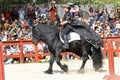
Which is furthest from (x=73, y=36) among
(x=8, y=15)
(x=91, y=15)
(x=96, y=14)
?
(x=96, y=14)

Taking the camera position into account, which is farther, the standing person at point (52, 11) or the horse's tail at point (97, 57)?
the standing person at point (52, 11)

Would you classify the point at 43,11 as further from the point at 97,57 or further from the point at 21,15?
the point at 97,57

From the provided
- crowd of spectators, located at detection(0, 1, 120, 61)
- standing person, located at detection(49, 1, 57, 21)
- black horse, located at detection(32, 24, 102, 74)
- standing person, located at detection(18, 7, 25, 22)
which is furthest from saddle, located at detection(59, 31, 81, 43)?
standing person, located at detection(18, 7, 25, 22)

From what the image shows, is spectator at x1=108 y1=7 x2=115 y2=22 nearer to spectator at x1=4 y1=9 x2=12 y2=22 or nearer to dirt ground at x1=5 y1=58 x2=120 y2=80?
spectator at x1=4 y1=9 x2=12 y2=22

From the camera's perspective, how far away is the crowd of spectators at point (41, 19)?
21.0m

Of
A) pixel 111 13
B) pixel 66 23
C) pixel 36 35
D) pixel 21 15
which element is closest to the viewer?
pixel 66 23

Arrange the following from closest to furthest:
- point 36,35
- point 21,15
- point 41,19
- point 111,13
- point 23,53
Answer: point 36,35 < point 23,53 < point 41,19 < point 21,15 < point 111,13

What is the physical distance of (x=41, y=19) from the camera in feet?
75.8

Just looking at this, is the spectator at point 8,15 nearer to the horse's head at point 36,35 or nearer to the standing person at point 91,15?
the standing person at point 91,15

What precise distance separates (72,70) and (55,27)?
1705 mm

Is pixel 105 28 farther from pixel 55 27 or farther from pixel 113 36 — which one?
pixel 55 27

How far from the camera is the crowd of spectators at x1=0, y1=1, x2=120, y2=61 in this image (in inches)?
828

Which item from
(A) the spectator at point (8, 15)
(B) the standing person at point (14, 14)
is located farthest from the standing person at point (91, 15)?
(A) the spectator at point (8, 15)

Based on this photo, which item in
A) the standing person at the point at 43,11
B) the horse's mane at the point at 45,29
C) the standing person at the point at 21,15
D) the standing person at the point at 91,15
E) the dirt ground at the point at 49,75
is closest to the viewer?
the dirt ground at the point at 49,75
